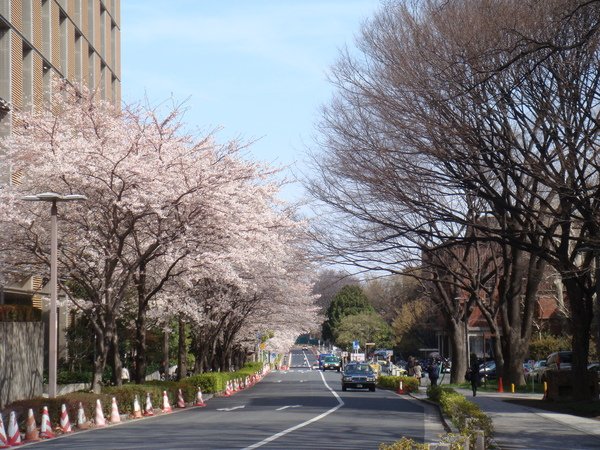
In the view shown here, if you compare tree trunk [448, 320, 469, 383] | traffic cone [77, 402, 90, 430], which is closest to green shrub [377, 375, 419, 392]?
tree trunk [448, 320, 469, 383]

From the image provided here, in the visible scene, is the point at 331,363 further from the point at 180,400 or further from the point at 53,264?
the point at 53,264

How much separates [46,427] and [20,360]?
8.76 metres

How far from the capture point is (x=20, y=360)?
29453 millimetres

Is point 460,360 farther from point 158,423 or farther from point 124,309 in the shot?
point 158,423

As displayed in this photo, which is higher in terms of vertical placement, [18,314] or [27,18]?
[27,18]

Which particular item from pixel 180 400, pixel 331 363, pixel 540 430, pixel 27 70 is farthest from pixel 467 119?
pixel 331 363

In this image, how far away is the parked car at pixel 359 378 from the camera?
48812mm

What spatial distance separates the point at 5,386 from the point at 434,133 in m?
13.9

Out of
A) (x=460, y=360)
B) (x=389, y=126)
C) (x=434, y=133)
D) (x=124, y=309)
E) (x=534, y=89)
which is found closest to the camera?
(x=534, y=89)

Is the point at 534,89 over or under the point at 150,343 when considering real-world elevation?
over

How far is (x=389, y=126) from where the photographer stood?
88.1ft

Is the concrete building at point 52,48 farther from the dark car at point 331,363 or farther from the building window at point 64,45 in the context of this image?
the dark car at point 331,363

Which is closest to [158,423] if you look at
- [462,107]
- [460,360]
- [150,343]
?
[462,107]

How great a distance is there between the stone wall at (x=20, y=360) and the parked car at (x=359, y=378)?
67.3ft
